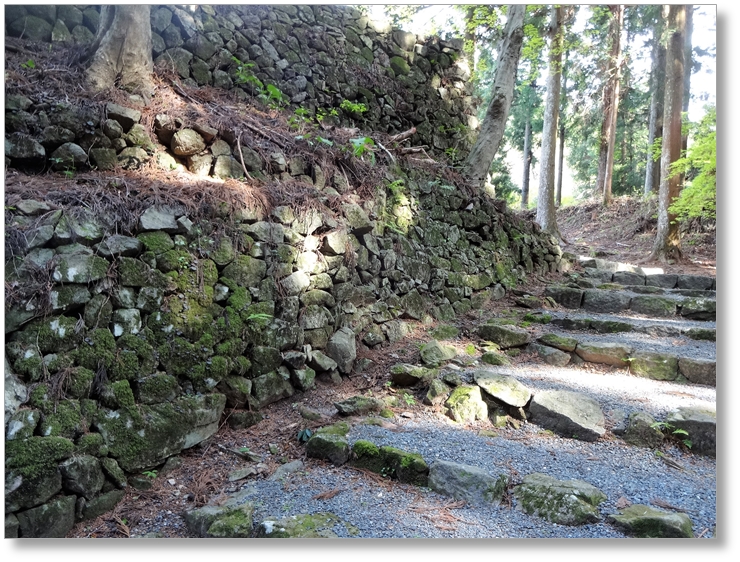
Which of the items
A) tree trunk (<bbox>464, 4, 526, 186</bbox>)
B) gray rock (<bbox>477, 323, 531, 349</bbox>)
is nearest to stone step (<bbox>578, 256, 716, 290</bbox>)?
tree trunk (<bbox>464, 4, 526, 186</bbox>)

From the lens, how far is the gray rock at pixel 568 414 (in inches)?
112

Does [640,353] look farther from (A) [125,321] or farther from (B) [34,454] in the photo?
(B) [34,454]

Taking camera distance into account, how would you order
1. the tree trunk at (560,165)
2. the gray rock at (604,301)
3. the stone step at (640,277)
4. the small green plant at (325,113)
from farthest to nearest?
the tree trunk at (560,165) → the stone step at (640,277) → the gray rock at (604,301) → the small green plant at (325,113)

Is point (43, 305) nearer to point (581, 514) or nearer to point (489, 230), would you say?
point (581, 514)

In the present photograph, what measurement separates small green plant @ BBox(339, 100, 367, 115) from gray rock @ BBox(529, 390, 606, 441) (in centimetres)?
410

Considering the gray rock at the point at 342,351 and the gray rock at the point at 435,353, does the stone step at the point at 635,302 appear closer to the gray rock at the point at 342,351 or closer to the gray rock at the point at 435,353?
the gray rock at the point at 435,353

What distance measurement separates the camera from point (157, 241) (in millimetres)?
2682

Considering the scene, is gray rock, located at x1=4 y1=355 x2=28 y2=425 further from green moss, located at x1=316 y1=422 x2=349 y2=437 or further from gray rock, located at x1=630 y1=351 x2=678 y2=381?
gray rock, located at x1=630 y1=351 x2=678 y2=381

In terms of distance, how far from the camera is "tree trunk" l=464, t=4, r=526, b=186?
21.3 ft

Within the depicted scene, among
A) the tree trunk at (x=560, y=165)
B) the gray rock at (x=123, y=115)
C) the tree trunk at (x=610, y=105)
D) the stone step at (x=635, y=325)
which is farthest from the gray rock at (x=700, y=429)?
the tree trunk at (x=560, y=165)

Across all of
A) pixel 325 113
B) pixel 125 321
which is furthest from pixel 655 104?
pixel 125 321

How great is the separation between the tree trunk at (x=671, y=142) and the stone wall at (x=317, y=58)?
3.04m

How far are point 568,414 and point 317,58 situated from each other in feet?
16.5

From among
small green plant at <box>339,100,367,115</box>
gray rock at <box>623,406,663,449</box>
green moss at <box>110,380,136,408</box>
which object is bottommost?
gray rock at <box>623,406,663,449</box>
